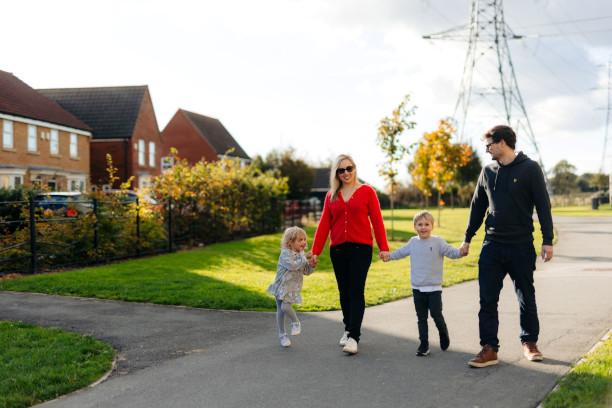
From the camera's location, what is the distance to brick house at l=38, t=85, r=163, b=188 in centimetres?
4381

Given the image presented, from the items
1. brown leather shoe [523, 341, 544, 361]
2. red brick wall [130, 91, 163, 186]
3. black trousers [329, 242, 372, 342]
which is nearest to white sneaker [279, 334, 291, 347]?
black trousers [329, 242, 372, 342]

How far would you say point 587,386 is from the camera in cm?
494

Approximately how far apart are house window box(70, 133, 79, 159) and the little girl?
34.2 metres

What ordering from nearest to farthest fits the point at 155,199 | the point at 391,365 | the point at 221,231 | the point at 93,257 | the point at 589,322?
the point at 391,365
the point at 589,322
the point at 93,257
the point at 155,199
the point at 221,231

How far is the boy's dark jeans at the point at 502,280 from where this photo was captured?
19.7 feet

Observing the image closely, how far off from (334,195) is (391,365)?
70.2 inches

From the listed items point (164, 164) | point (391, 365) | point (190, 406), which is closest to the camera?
point (190, 406)

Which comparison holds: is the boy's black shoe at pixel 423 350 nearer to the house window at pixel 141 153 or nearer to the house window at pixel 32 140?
the house window at pixel 32 140

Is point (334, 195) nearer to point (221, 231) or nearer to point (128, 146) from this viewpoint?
point (221, 231)

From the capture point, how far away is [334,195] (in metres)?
6.78

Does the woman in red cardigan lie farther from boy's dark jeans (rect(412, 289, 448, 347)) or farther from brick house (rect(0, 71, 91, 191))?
brick house (rect(0, 71, 91, 191))

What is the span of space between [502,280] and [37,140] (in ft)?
108

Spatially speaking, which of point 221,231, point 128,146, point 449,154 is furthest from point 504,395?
point 128,146

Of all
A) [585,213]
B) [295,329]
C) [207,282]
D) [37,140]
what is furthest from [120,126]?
[295,329]
